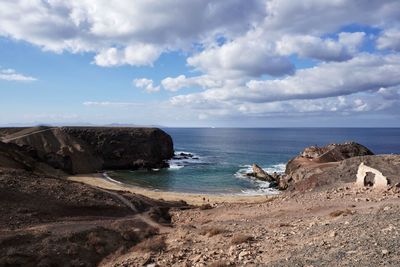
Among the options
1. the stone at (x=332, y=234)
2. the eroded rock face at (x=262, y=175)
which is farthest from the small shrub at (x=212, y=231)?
the eroded rock face at (x=262, y=175)

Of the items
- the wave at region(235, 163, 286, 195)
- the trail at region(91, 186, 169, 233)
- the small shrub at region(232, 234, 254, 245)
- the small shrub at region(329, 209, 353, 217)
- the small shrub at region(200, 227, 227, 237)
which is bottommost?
the wave at region(235, 163, 286, 195)

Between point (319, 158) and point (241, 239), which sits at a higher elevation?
point (319, 158)

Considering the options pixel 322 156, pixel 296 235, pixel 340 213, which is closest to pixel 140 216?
pixel 296 235

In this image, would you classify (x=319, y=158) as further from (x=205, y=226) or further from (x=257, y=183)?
(x=205, y=226)

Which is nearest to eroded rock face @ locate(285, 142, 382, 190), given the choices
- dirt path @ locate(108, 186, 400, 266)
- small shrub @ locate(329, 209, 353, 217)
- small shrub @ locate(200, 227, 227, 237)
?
dirt path @ locate(108, 186, 400, 266)

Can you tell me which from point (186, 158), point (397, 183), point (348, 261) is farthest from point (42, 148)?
point (348, 261)

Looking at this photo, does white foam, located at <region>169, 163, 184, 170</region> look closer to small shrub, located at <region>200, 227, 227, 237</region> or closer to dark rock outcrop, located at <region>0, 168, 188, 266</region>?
dark rock outcrop, located at <region>0, 168, 188, 266</region>

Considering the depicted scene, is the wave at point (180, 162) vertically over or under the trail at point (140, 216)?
under

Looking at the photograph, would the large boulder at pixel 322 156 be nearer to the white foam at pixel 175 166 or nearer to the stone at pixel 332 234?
the white foam at pixel 175 166

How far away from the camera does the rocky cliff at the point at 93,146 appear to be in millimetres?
80000

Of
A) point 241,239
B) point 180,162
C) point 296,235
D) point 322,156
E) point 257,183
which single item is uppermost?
point 322,156

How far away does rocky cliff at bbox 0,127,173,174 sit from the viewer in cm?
8000

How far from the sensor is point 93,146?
303ft

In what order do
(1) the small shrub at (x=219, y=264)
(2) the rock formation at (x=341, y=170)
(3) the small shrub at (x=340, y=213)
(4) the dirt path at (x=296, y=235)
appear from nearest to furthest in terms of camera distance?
(4) the dirt path at (x=296, y=235) → (1) the small shrub at (x=219, y=264) → (3) the small shrub at (x=340, y=213) → (2) the rock formation at (x=341, y=170)
